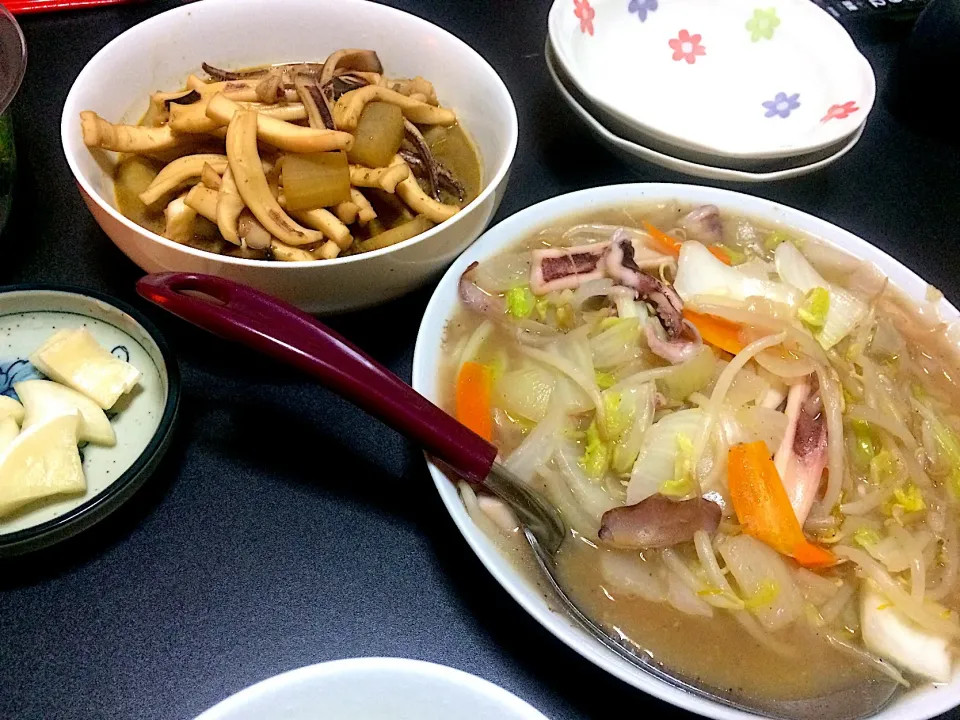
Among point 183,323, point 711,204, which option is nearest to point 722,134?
point 711,204

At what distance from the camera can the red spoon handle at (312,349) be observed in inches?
27.8

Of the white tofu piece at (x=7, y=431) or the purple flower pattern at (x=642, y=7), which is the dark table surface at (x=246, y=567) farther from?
the purple flower pattern at (x=642, y=7)

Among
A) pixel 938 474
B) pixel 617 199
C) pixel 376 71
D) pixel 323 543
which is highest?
pixel 376 71

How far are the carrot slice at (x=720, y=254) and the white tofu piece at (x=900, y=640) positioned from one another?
0.51 meters

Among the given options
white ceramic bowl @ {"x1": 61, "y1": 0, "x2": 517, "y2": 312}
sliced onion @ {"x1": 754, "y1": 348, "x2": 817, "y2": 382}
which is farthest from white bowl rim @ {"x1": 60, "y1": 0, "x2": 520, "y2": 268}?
sliced onion @ {"x1": 754, "y1": 348, "x2": 817, "y2": 382}

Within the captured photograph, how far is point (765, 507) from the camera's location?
86cm

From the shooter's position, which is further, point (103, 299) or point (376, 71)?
point (376, 71)

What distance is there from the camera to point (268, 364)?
1110 mm

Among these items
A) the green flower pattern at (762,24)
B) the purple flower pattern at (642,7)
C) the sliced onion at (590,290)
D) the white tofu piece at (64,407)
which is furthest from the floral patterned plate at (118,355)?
the green flower pattern at (762,24)

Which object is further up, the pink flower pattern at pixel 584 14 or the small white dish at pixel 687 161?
the pink flower pattern at pixel 584 14

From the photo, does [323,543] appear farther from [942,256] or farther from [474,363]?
[942,256]

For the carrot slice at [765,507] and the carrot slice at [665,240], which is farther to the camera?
the carrot slice at [665,240]

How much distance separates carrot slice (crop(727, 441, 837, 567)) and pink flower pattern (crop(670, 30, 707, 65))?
1.03 meters

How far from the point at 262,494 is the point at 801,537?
69 centimetres
